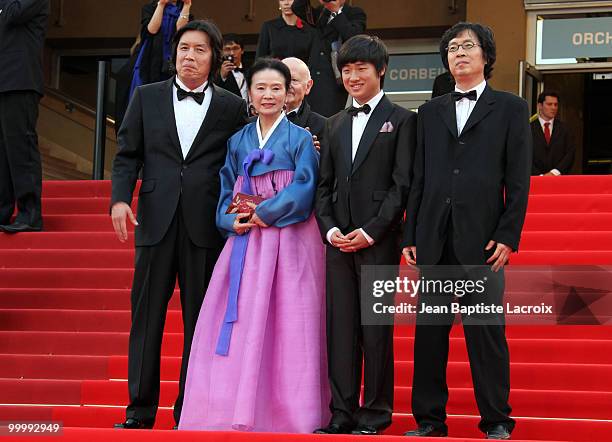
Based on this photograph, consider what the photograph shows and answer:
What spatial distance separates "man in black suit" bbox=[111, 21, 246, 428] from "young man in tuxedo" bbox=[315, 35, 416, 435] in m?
0.56

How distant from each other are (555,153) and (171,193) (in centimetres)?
628

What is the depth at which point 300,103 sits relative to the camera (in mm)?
6008

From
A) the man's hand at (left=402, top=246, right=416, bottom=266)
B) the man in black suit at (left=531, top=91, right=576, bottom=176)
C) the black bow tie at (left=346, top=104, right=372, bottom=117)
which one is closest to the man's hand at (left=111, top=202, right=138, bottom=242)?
the black bow tie at (left=346, top=104, right=372, bottom=117)

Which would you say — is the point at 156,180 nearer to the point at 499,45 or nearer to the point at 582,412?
the point at 582,412

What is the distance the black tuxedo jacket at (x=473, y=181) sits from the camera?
497 cm

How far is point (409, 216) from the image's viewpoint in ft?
16.7

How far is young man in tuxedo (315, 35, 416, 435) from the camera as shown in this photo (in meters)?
5.01

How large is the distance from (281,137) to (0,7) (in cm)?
337

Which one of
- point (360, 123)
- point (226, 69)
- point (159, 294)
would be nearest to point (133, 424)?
point (159, 294)

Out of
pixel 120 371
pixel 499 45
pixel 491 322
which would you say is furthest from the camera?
pixel 499 45

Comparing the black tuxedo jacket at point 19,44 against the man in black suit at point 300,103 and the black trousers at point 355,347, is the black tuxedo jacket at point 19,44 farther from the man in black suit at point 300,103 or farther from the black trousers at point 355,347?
the black trousers at point 355,347

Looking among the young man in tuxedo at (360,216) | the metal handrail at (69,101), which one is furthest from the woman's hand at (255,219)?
the metal handrail at (69,101)

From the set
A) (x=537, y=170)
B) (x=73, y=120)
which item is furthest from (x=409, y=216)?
(x=73, y=120)

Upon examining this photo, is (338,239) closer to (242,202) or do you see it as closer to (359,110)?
(242,202)
